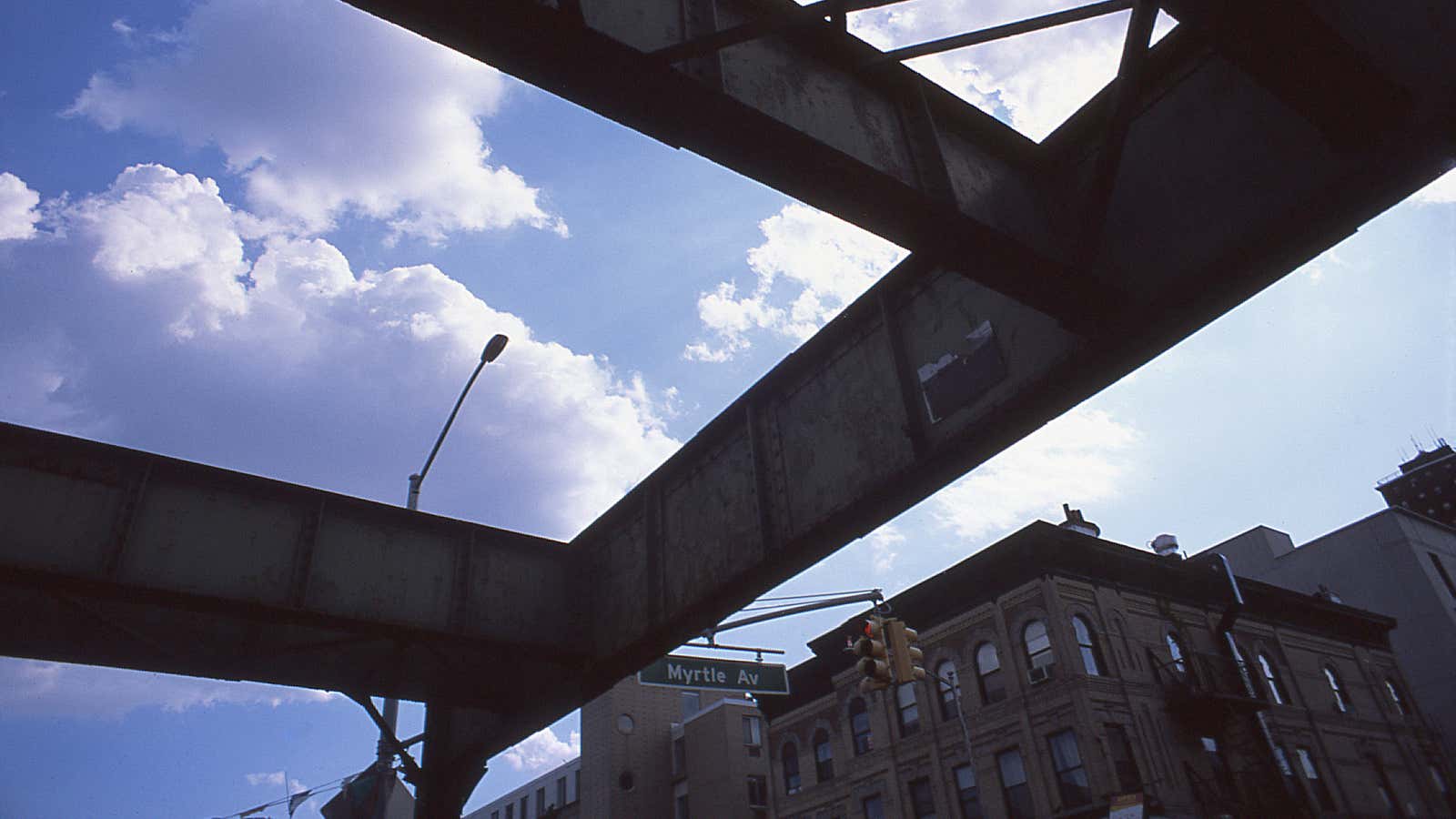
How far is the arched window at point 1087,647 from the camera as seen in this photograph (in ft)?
83.6

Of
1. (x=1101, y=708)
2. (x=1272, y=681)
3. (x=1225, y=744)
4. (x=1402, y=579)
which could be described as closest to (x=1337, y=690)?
(x=1272, y=681)

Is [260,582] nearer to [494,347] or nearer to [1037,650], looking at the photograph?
[494,347]

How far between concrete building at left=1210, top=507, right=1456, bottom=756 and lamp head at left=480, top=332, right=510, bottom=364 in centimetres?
3693

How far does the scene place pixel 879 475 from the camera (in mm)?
6379

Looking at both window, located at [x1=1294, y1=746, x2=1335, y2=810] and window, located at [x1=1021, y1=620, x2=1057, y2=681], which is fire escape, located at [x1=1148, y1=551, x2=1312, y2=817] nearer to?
window, located at [x1=1294, y1=746, x2=1335, y2=810]

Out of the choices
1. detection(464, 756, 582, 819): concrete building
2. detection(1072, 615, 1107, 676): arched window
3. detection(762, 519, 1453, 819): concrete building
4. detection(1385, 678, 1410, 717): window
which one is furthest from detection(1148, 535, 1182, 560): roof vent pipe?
detection(464, 756, 582, 819): concrete building

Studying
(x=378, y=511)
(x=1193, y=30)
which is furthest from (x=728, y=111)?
(x=378, y=511)

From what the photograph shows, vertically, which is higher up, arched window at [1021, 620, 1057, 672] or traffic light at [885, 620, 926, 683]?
arched window at [1021, 620, 1057, 672]

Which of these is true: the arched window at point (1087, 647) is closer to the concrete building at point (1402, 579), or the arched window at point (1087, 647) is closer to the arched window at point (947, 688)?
the arched window at point (947, 688)

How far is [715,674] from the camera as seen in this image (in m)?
14.4

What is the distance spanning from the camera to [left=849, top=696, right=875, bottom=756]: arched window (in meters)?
31.0

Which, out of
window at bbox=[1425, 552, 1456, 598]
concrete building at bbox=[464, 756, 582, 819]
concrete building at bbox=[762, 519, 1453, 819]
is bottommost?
concrete building at bbox=[762, 519, 1453, 819]

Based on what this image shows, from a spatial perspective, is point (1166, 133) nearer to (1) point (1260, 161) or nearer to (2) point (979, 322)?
(1) point (1260, 161)

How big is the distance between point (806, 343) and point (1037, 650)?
21605 mm
